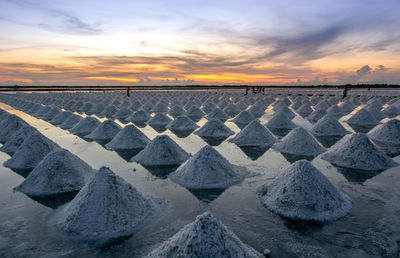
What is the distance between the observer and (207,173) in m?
5.80

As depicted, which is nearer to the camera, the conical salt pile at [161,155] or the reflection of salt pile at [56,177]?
the reflection of salt pile at [56,177]

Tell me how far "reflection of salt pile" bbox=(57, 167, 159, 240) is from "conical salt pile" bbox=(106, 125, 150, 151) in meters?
4.71

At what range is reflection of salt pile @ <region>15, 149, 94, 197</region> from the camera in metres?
5.36

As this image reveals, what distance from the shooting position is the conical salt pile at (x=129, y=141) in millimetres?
9051

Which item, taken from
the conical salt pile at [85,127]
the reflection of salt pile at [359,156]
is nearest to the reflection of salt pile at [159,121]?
the conical salt pile at [85,127]

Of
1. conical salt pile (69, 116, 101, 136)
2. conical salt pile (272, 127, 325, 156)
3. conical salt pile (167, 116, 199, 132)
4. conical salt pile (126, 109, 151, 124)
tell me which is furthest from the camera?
conical salt pile (126, 109, 151, 124)

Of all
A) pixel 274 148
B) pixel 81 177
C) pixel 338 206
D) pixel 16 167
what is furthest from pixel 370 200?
pixel 16 167

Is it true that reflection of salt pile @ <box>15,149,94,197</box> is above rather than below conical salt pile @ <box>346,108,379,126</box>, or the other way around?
below

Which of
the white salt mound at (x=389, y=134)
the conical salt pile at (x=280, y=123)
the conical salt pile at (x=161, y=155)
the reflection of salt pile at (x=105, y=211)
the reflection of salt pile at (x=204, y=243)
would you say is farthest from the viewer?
the conical salt pile at (x=280, y=123)

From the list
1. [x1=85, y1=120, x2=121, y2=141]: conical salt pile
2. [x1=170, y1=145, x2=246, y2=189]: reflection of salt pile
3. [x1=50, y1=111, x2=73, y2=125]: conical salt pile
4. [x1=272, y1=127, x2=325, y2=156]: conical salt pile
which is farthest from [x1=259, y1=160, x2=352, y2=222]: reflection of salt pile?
[x1=50, y1=111, x2=73, y2=125]: conical salt pile

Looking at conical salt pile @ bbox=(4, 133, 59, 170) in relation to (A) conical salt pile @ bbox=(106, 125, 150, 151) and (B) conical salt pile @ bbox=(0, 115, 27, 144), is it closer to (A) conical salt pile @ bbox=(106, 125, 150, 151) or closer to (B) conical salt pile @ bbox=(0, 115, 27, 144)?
(A) conical salt pile @ bbox=(106, 125, 150, 151)

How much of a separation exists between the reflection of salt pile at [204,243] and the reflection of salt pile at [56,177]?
11.5 ft

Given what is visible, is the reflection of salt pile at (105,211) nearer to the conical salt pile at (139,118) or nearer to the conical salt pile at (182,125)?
the conical salt pile at (182,125)

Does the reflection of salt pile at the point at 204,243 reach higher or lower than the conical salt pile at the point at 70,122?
higher
